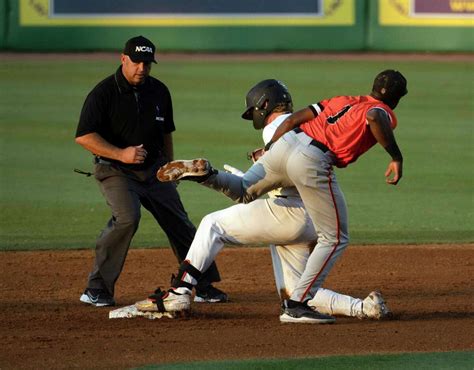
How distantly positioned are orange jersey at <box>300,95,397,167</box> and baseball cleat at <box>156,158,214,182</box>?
0.71m

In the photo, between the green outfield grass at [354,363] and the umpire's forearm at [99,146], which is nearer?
the green outfield grass at [354,363]

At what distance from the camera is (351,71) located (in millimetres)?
21281

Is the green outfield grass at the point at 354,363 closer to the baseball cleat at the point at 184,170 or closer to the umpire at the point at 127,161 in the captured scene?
the baseball cleat at the point at 184,170

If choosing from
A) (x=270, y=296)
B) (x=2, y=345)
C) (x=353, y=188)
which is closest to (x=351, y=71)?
(x=353, y=188)

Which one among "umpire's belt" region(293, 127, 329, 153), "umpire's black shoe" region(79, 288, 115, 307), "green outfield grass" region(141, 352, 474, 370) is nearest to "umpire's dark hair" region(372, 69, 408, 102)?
"umpire's belt" region(293, 127, 329, 153)

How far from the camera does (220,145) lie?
15094 millimetres

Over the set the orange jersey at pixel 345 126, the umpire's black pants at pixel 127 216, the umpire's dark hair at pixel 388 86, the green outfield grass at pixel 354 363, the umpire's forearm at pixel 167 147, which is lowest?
the green outfield grass at pixel 354 363

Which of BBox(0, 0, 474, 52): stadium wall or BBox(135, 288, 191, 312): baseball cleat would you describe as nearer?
BBox(135, 288, 191, 312): baseball cleat

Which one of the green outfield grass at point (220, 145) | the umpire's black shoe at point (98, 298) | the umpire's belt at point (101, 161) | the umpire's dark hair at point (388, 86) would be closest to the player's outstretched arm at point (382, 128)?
the umpire's dark hair at point (388, 86)

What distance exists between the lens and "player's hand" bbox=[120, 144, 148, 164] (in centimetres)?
749

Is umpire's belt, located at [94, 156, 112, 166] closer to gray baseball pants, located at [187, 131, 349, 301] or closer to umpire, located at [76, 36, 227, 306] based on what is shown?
umpire, located at [76, 36, 227, 306]

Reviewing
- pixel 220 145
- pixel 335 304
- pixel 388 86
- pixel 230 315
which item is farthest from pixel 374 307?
pixel 220 145

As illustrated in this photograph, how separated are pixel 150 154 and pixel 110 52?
52.9ft

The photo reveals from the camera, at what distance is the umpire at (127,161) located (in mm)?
7680
